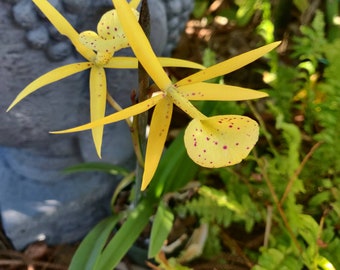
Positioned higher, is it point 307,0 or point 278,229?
point 307,0

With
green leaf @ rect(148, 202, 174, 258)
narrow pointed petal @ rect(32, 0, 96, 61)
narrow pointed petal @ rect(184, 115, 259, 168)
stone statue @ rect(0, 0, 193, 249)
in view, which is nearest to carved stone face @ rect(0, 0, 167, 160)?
stone statue @ rect(0, 0, 193, 249)

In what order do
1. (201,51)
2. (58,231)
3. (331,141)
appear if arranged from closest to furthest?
(331,141) → (58,231) → (201,51)

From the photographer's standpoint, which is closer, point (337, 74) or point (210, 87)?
point (210, 87)

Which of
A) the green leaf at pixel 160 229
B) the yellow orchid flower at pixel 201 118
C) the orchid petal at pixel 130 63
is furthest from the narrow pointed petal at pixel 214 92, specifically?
the green leaf at pixel 160 229

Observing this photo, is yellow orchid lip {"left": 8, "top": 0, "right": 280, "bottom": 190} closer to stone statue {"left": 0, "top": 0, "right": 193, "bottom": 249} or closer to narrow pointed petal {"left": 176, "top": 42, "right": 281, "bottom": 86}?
narrow pointed petal {"left": 176, "top": 42, "right": 281, "bottom": 86}

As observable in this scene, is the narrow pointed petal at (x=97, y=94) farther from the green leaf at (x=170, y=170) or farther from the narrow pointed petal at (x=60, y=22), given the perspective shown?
the green leaf at (x=170, y=170)

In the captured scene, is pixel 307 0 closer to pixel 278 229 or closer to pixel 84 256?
pixel 278 229

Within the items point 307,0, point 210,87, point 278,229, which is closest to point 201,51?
point 307,0
